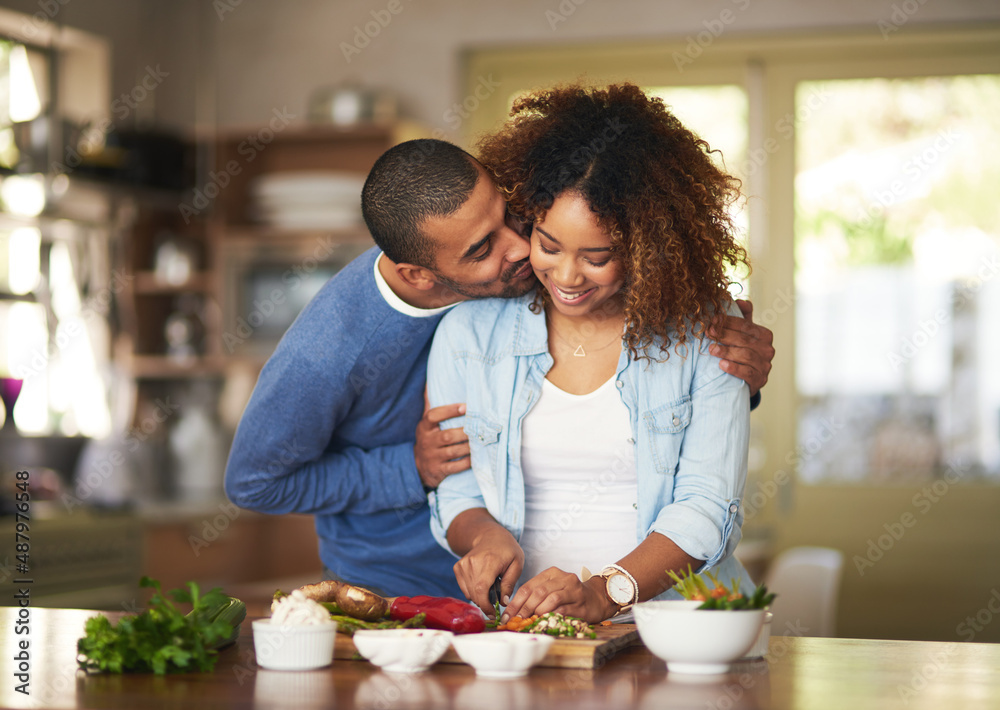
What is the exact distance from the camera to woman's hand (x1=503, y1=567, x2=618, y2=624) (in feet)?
4.52

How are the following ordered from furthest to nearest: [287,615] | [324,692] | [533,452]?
1. [533,452]
2. [287,615]
3. [324,692]

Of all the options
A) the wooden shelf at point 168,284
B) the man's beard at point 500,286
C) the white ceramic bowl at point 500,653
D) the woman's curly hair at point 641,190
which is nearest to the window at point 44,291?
the wooden shelf at point 168,284

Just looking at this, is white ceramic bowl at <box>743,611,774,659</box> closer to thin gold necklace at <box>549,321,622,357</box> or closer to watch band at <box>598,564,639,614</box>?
watch band at <box>598,564,639,614</box>

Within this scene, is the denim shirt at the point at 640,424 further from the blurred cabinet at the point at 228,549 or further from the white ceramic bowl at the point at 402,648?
the blurred cabinet at the point at 228,549

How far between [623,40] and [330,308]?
9.35 feet

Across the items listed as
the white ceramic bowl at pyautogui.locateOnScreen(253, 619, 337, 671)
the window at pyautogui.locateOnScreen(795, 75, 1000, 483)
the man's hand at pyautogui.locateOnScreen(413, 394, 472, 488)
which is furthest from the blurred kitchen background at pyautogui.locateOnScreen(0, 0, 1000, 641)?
the white ceramic bowl at pyautogui.locateOnScreen(253, 619, 337, 671)

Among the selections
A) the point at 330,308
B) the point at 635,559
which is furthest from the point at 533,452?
the point at 330,308

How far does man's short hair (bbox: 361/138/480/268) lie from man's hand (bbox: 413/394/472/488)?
26cm

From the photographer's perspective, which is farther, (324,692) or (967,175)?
(967,175)

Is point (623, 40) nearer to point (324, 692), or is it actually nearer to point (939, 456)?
point (939, 456)

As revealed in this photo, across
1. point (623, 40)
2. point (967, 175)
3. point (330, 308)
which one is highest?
point (623, 40)

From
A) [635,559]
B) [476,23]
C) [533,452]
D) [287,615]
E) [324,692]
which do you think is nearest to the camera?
[324,692]

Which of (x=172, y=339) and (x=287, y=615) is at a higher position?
(x=172, y=339)

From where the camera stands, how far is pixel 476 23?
4.42 metres
